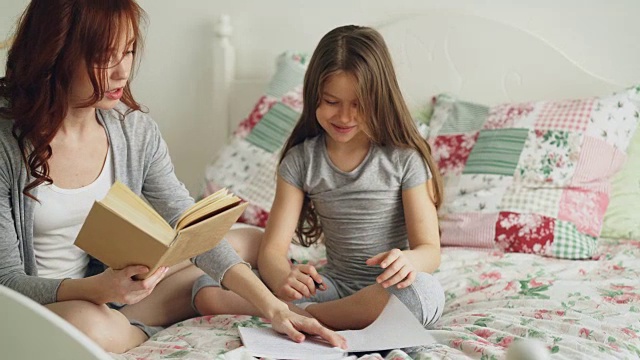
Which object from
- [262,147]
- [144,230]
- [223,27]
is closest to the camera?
[144,230]

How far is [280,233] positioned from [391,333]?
15.8 inches

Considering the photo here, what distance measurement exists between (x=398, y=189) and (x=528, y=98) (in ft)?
2.76

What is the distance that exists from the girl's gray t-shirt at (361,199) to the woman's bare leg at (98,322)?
0.47 m

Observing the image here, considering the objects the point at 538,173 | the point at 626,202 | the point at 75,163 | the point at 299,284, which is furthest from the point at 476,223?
the point at 75,163

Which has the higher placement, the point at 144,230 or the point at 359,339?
the point at 144,230

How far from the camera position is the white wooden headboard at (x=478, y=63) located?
2377 mm

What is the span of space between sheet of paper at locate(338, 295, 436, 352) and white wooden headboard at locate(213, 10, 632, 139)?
112 cm

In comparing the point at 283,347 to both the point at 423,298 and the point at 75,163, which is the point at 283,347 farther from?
the point at 75,163

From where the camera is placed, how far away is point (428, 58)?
8.16 feet

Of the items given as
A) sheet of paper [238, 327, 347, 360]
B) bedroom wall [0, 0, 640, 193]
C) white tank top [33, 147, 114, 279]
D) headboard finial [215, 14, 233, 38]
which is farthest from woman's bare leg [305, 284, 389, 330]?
headboard finial [215, 14, 233, 38]

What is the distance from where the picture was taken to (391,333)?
1.40 metres

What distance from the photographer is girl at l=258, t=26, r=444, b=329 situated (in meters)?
1.65

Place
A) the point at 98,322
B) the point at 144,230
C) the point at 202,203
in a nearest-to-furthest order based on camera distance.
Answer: the point at 144,230
the point at 202,203
the point at 98,322

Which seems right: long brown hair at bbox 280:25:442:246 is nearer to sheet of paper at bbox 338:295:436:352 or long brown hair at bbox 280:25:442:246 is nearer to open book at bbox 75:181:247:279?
sheet of paper at bbox 338:295:436:352
